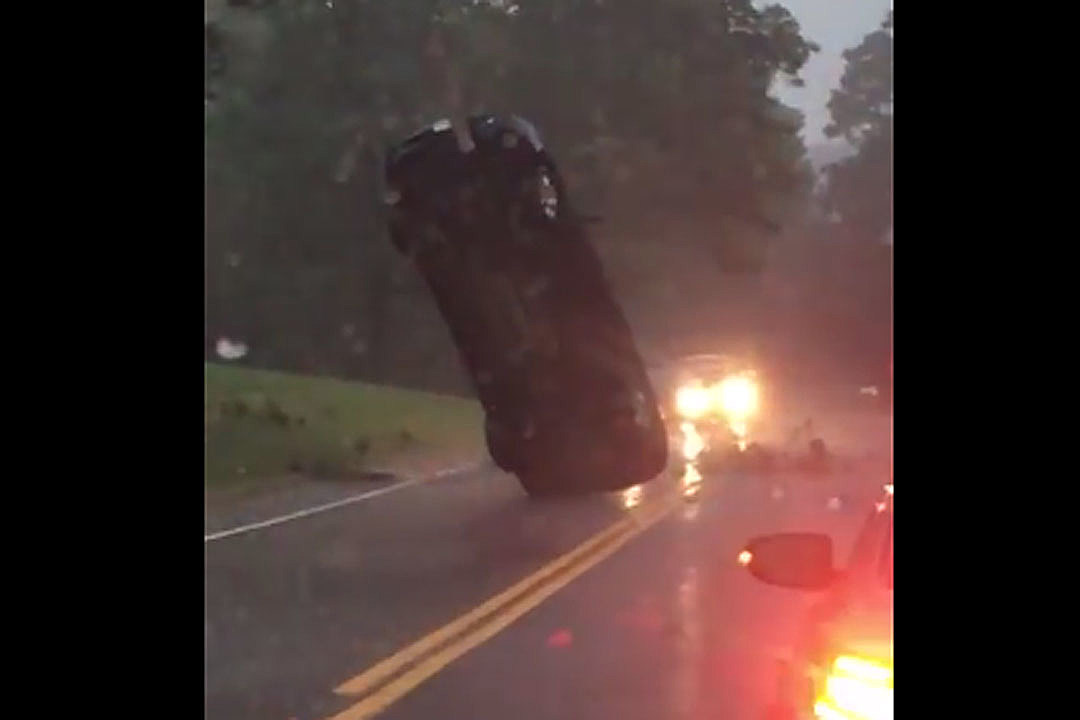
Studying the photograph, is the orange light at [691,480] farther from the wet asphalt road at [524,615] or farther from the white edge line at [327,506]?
the white edge line at [327,506]

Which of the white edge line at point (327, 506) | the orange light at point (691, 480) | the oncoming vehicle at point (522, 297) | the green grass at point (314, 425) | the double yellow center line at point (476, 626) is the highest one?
the oncoming vehicle at point (522, 297)

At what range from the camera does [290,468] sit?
1382cm

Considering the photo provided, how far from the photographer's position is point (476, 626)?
9.14 metres

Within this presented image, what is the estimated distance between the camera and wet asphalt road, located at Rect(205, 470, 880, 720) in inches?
304

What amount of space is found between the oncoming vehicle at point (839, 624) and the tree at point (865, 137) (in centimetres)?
185

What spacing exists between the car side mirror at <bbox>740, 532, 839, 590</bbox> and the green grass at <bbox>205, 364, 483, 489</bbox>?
449 cm

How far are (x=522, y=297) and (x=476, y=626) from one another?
1.53 meters

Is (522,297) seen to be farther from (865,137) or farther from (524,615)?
(865,137)

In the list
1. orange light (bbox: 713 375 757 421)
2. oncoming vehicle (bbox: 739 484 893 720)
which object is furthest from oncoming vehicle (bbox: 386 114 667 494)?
oncoming vehicle (bbox: 739 484 893 720)

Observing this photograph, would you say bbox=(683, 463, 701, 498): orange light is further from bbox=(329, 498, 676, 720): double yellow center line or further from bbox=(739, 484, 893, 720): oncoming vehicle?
bbox=(739, 484, 893, 720): oncoming vehicle

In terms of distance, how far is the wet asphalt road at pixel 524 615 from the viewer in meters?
7.72

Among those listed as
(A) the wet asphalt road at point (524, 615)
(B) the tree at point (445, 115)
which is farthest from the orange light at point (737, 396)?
(B) the tree at point (445, 115)
